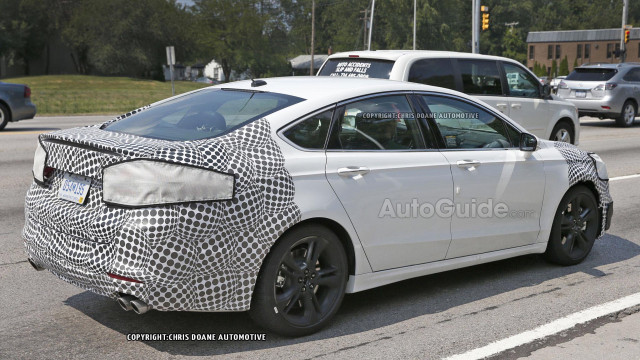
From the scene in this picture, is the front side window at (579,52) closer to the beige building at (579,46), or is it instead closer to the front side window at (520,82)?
the beige building at (579,46)

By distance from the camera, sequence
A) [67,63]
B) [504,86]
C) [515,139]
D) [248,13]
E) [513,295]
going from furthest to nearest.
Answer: [248,13] → [67,63] → [504,86] → [515,139] → [513,295]

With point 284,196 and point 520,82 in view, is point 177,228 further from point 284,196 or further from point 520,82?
point 520,82

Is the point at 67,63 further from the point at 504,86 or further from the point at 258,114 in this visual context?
the point at 258,114

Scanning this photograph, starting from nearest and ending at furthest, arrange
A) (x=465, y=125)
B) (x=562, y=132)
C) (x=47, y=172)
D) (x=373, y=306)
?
(x=47, y=172) < (x=373, y=306) < (x=465, y=125) < (x=562, y=132)

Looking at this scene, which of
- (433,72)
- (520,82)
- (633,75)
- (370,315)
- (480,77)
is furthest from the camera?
(633,75)

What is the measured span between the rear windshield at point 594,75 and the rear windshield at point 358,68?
42.7 feet

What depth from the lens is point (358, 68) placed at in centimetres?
1109

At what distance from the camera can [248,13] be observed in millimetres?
87062

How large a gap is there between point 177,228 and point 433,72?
754cm

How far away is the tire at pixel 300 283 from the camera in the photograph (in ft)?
14.7

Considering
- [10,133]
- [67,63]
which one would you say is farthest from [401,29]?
[10,133]

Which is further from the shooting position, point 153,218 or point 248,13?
point 248,13

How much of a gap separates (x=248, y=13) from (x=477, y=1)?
176 ft

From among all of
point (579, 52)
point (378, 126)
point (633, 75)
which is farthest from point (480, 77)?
point (579, 52)
